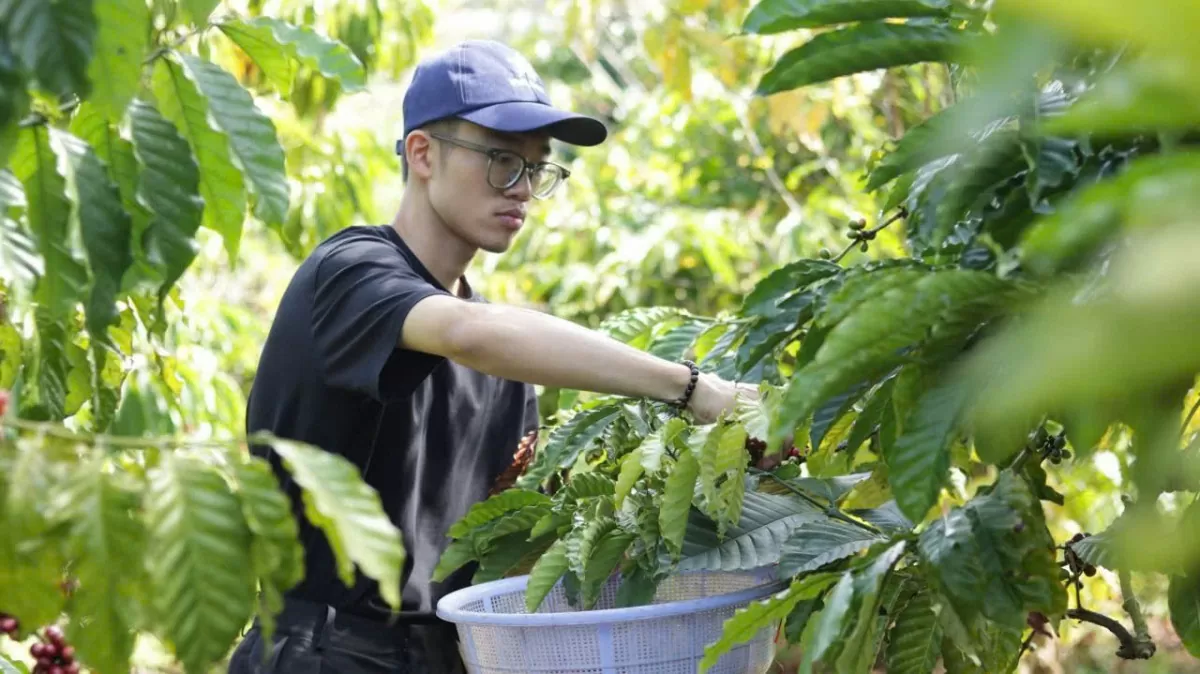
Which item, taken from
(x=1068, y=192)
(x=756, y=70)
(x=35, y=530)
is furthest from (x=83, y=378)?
(x=756, y=70)

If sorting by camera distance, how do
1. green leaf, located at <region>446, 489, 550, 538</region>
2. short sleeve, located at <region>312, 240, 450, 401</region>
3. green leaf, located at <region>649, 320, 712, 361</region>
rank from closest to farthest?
green leaf, located at <region>446, 489, 550, 538</region> < short sleeve, located at <region>312, 240, 450, 401</region> < green leaf, located at <region>649, 320, 712, 361</region>

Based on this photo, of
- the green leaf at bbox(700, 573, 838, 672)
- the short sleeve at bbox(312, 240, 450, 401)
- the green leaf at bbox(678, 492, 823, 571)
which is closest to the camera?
the green leaf at bbox(700, 573, 838, 672)

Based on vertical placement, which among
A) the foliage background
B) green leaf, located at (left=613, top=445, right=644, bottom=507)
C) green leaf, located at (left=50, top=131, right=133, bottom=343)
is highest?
green leaf, located at (left=50, top=131, right=133, bottom=343)

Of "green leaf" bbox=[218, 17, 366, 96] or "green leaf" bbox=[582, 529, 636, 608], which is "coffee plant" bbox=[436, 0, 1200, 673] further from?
"green leaf" bbox=[218, 17, 366, 96]

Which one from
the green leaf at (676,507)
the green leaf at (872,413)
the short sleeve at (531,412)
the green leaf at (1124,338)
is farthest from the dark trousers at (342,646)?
the green leaf at (1124,338)

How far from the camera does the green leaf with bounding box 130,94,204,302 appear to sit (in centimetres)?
119

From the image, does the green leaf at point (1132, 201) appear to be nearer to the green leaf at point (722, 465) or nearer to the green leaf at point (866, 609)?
the green leaf at point (866, 609)

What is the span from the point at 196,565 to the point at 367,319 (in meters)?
1.13

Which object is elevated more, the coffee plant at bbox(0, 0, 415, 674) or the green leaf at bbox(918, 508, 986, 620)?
the coffee plant at bbox(0, 0, 415, 674)

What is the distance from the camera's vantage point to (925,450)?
3.81 feet

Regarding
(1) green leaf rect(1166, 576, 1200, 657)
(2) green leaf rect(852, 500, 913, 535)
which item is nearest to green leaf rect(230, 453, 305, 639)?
(2) green leaf rect(852, 500, 913, 535)

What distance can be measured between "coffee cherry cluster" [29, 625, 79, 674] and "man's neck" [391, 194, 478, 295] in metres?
1.18

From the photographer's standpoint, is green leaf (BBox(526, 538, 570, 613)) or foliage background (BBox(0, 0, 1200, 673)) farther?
foliage background (BBox(0, 0, 1200, 673))

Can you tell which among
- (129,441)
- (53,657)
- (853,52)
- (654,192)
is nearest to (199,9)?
(129,441)
